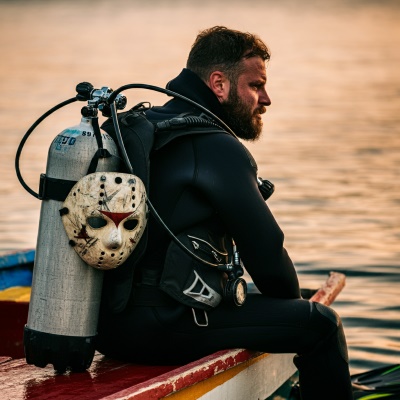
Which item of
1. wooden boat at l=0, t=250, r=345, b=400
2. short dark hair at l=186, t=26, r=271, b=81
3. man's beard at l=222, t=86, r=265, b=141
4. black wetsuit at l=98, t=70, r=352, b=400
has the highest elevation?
short dark hair at l=186, t=26, r=271, b=81

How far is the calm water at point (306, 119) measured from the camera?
1089cm

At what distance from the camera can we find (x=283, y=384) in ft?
21.1

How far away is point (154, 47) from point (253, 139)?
A: 3829cm

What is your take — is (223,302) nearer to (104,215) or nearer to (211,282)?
(211,282)

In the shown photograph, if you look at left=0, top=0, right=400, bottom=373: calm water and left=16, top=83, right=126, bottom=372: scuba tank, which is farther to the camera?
left=0, top=0, right=400, bottom=373: calm water

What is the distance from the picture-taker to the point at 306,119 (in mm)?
23547

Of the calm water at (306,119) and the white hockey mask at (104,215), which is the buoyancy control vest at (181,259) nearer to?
the white hockey mask at (104,215)

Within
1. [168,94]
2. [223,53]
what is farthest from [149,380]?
[223,53]

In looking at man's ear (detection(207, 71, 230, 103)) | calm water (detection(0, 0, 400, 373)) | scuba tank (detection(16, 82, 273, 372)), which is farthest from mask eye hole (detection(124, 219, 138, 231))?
calm water (detection(0, 0, 400, 373))

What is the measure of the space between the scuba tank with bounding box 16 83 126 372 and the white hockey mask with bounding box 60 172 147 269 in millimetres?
83

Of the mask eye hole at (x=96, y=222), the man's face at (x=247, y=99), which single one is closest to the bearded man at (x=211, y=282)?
the man's face at (x=247, y=99)

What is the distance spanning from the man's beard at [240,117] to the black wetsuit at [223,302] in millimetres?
329

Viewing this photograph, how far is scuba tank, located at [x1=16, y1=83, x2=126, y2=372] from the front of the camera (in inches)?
177

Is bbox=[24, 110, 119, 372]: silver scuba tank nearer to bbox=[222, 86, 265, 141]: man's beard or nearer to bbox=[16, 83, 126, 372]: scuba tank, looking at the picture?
bbox=[16, 83, 126, 372]: scuba tank
